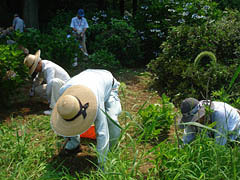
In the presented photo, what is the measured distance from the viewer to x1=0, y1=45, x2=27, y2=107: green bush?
4613mm

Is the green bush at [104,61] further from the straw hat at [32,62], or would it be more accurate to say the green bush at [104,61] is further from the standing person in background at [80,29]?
the straw hat at [32,62]

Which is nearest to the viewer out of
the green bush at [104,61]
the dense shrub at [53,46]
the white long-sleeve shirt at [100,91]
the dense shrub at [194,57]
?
the white long-sleeve shirt at [100,91]

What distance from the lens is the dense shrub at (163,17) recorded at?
7.62 metres

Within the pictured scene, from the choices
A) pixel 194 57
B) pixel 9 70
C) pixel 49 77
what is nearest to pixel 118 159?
pixel 49 77

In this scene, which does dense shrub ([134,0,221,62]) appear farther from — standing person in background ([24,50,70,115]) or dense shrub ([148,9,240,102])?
standing person in background ([24,50,70,115])

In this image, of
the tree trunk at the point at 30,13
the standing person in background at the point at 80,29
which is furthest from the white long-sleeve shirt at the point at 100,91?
the tree trunk at the point at 30,13

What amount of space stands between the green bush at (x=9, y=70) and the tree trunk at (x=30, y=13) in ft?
22.6

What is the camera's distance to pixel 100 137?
274cm

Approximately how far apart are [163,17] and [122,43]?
157 cm

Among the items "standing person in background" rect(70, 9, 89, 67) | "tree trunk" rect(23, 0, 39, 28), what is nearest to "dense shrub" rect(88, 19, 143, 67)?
"standing person in background" rect(70, 9, 89, 67)

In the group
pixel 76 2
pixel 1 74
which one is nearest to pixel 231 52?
pixel 1 74

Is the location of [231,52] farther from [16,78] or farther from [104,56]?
[16,78]

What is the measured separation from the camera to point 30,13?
11250mm

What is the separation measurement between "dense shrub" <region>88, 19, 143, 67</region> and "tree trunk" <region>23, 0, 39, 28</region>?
3978 millimetres
